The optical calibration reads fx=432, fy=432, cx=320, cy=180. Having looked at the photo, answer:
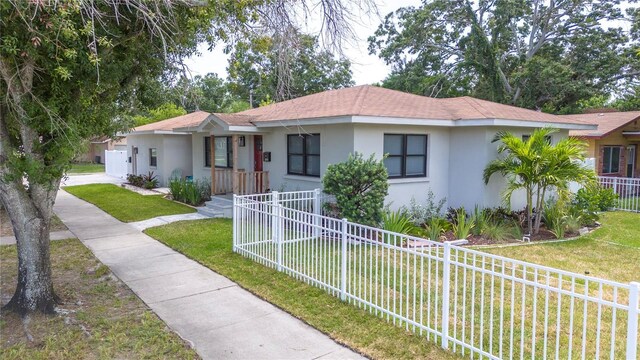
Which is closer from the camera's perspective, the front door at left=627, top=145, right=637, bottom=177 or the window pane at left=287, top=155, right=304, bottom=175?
the window pane at left=287, top=155, right=304, bottom=175

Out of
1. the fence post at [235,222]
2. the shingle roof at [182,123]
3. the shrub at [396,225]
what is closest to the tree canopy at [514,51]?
the shingle roof at [182,123]

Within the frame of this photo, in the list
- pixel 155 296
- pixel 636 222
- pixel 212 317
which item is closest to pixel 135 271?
pixel 155 296

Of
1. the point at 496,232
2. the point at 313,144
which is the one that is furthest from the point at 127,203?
the point at 496,232

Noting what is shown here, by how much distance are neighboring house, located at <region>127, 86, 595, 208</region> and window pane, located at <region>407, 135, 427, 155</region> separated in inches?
1.1

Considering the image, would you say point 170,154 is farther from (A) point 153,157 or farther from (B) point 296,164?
(B) point 296,164

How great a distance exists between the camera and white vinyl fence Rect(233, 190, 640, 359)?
12.8ft

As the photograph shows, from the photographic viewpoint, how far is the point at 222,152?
653 inches

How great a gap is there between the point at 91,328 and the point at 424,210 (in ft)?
30.2

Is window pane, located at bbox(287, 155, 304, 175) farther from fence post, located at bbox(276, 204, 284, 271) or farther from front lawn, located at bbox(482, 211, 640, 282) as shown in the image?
front lawn, located at bbox(482, 211, 640, 282)

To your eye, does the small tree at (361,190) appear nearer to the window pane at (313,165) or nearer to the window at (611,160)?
the window pane at (313,165)

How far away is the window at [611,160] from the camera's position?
1993 centimetres

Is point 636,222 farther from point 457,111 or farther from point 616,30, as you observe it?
point 616,30

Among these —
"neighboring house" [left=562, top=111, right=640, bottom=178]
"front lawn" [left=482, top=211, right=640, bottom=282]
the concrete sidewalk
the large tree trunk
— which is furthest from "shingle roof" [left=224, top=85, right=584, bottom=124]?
"neighboring house" [left=562, top=111, right=640, bottom=178]

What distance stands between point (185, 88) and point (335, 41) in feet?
7.93
